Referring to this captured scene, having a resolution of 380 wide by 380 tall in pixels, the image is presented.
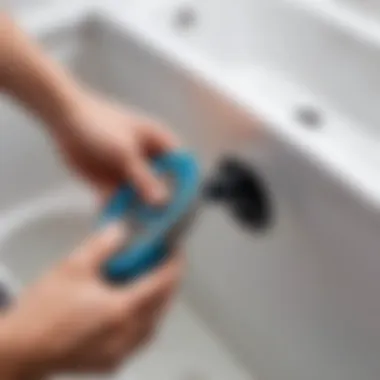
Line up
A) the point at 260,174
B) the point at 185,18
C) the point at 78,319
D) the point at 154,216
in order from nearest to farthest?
the point at 78,319 → the point at 154,216 → the point at 260,174 → the point at 185,18

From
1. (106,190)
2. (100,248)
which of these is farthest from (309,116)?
(100,248)

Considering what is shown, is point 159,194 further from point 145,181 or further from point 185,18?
point 185,18

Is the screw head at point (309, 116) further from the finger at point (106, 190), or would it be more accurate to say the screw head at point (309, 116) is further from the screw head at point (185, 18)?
the finger at point (106, 190)

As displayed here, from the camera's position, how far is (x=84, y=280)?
629 millimetres

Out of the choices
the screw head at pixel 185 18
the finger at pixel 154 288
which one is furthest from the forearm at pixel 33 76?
the screw head at pixel 185 18

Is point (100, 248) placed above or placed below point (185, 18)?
below

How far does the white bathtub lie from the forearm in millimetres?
231

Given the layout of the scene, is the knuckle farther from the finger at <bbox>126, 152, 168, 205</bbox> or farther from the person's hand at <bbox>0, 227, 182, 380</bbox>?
the finger at <bbox>126, 152, 168, 205</bbox>

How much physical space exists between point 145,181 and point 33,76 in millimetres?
165

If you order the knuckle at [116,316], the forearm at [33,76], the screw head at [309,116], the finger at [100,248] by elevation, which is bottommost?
the knuckle at [116,316]

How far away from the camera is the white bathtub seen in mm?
864

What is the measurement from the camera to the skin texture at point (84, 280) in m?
0.61

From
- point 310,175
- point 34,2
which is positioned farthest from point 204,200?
point 34,2

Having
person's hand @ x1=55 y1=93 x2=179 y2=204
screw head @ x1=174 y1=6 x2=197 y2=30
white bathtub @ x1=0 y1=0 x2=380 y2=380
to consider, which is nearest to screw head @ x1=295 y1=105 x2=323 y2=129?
white bathtub @ x1=0 y1=0 x2=380 y2=380
